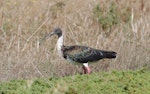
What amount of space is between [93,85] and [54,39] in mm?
5842

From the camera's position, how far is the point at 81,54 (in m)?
9.48

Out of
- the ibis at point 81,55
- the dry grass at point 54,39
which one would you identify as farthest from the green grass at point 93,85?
the ibis at point 81,55

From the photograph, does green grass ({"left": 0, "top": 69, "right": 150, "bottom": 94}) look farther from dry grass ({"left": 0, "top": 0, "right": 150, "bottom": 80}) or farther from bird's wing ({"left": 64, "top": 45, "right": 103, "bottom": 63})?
bird's wing ({"left": 64, "top": 45, "right": 103, "bottom": 63})

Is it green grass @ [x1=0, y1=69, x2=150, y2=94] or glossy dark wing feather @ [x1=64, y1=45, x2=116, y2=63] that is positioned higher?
glossy dark wing feather @ [x1=64, y1=45, x2=116, y2=63]

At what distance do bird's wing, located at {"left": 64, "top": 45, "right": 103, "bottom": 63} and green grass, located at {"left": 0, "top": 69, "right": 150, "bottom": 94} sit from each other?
7.06ft

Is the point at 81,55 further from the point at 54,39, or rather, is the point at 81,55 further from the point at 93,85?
the point at 93,85

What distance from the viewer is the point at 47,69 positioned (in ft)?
30.4

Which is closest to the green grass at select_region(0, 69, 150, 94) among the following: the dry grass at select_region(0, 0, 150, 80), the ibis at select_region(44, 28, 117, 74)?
the dry grass at select_region(0, 0, 150, 80)

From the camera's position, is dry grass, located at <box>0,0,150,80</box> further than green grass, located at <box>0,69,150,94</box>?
Yes

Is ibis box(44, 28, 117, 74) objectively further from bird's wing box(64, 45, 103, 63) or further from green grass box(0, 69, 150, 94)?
green grass box(0, 69, 150, 94)

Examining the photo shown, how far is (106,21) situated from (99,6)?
0.98 meters

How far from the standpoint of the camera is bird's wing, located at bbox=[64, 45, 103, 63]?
9422 millimetres

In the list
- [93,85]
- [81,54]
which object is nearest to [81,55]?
[81,54]

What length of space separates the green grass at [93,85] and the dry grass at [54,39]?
1.77 metres
